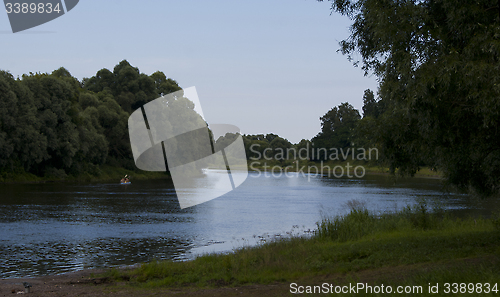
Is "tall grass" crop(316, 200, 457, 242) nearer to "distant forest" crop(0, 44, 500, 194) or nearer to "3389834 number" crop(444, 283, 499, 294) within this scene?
"distant forest" crop(0, 44, 500, 194)

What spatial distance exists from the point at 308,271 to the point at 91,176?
203 ft

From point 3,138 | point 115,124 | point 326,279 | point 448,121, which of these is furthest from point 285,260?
point 115,124

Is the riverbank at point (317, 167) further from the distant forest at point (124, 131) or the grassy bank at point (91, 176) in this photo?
the grassy bank at point (91, 176)

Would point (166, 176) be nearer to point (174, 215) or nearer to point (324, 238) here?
point (174, 215)

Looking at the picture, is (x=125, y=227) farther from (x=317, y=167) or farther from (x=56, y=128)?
(x=317, y=167)

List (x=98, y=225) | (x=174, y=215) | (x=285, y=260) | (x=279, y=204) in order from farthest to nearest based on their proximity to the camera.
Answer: (x=279, y=204)
(x=174, y=215)
(x=98, y=225)
(x=285, y=260)

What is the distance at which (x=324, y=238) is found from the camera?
18.4m

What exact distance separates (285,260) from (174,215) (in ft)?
71.1

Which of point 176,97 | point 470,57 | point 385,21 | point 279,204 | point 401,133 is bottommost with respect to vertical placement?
point 279,204

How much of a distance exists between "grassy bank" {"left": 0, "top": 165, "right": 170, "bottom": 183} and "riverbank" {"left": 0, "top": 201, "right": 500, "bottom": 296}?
156 feet

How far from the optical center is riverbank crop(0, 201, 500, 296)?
10070 millimetres

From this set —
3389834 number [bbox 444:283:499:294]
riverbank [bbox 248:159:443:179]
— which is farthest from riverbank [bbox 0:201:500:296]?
riverbank [bbox 248:159:443:179]

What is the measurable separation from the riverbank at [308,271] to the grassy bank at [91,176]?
47.5 m

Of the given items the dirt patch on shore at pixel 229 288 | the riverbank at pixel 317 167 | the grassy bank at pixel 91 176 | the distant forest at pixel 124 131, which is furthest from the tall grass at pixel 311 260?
the riverbank at pixel 317 167
